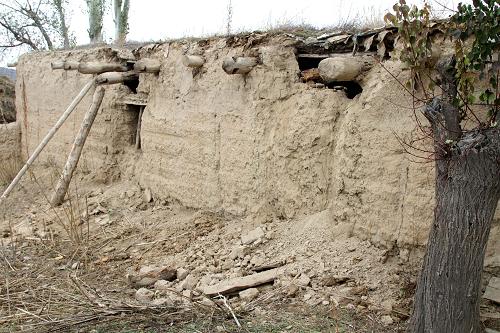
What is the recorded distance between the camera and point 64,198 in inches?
269

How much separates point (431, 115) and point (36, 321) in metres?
2.80

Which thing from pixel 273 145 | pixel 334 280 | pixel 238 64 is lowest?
pixel 334 280

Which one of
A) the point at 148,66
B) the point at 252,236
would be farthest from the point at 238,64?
the point at 148,66

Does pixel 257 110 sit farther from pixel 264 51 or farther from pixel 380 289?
pixel 380 289

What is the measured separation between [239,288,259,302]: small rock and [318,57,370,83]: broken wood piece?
5.33ft

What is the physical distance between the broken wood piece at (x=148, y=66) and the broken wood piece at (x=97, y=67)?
40 centimetres

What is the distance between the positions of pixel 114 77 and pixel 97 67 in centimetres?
23

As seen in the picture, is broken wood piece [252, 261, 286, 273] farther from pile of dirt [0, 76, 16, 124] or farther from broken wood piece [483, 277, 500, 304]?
pile of dirt [0, 76, 16, 124]

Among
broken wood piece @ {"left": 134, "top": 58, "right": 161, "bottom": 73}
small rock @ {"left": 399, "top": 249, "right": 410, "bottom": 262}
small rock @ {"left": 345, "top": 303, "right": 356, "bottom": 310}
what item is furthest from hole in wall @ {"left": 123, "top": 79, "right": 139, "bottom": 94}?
small rock @ {"left": 345, "top": 303, "right": 356, "bottom": 310}

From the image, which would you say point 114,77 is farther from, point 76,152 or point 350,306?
point 350,306

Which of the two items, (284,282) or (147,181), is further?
(147,181)

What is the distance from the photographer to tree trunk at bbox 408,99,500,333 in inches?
123

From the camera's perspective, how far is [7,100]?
35.2 ft

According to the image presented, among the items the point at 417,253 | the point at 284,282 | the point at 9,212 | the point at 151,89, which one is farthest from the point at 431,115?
the point at 9,212
